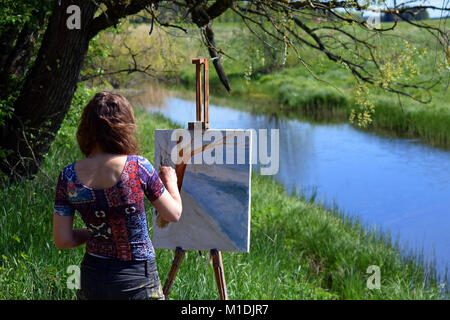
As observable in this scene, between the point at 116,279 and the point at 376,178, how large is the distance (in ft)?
26.2

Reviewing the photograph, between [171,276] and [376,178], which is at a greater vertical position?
[171,276]

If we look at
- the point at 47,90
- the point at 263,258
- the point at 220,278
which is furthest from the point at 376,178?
the point at 220,278

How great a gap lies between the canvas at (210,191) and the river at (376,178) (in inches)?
129

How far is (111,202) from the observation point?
1727 millimetres

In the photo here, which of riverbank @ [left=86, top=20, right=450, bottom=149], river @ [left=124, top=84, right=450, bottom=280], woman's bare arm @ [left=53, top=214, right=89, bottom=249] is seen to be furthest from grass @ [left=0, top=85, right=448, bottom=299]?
riverbank @ [left=86, top=20, right=450, bottom=149]

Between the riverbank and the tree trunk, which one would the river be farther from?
the tree trunk

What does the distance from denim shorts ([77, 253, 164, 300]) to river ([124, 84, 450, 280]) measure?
13.8 feet

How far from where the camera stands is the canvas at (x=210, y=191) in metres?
2.79

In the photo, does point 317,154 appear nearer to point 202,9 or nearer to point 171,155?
point 202,9

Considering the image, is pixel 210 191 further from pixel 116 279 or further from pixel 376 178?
pixel 376 178

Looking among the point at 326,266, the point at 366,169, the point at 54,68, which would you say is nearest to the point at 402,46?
the point at 326,266

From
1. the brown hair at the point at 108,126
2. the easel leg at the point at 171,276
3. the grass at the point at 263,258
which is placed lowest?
the grass at the point at 263,258

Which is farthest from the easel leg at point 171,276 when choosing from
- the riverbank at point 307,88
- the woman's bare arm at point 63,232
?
the riverbank at point 307,88

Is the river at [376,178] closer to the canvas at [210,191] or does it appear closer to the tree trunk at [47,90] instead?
the canvas at [210,191]
